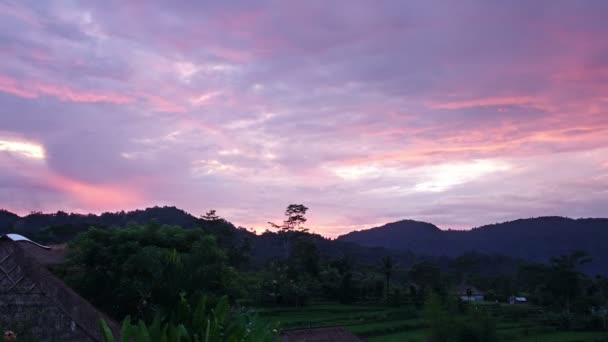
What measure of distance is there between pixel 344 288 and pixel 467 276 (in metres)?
37.0

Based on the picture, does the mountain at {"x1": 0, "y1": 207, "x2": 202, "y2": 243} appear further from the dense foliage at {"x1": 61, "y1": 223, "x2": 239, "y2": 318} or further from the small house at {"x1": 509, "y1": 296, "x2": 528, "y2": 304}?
the dense foliage at {"x1": 61, "y1": 223, "x2": 239, "y2": 318}

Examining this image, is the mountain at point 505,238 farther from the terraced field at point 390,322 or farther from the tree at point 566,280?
the terraced field at point 390,322

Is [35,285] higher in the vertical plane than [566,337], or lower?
higher

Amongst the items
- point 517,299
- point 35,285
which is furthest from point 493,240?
point 35,285

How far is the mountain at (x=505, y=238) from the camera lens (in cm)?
15450

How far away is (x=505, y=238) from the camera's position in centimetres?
16862

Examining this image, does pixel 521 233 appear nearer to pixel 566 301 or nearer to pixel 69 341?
pixel 566 301

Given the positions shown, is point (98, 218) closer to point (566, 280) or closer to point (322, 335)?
point (566, 280)

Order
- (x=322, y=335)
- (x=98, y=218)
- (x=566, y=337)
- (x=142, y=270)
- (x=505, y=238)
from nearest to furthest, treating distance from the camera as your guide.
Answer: (x=142, y=270) → (x=322, y=335) → (x=566, y=337) → (x=98, y=218) → (x=505, y=238)

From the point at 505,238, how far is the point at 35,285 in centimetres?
17164

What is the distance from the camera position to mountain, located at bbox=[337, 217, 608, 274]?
154 metres

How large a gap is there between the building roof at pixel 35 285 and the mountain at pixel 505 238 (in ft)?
469

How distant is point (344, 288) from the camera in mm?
56219

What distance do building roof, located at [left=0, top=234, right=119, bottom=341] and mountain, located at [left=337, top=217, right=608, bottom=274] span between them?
143m
